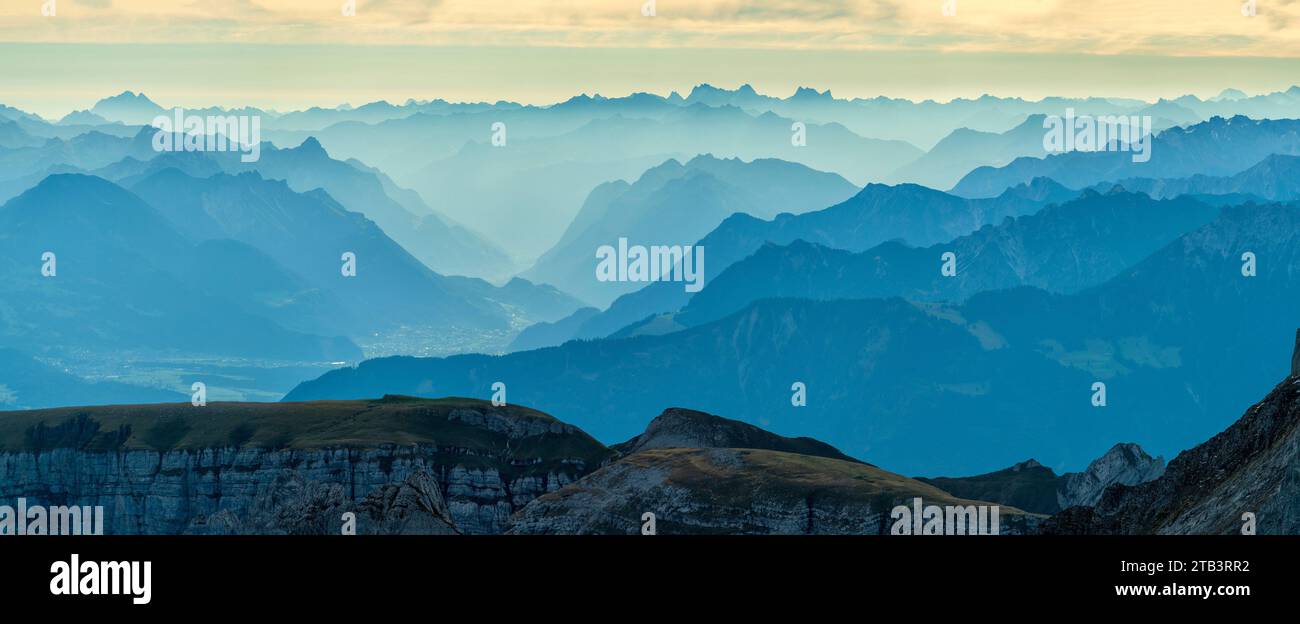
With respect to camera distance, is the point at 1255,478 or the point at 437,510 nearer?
the point at 1255,478
